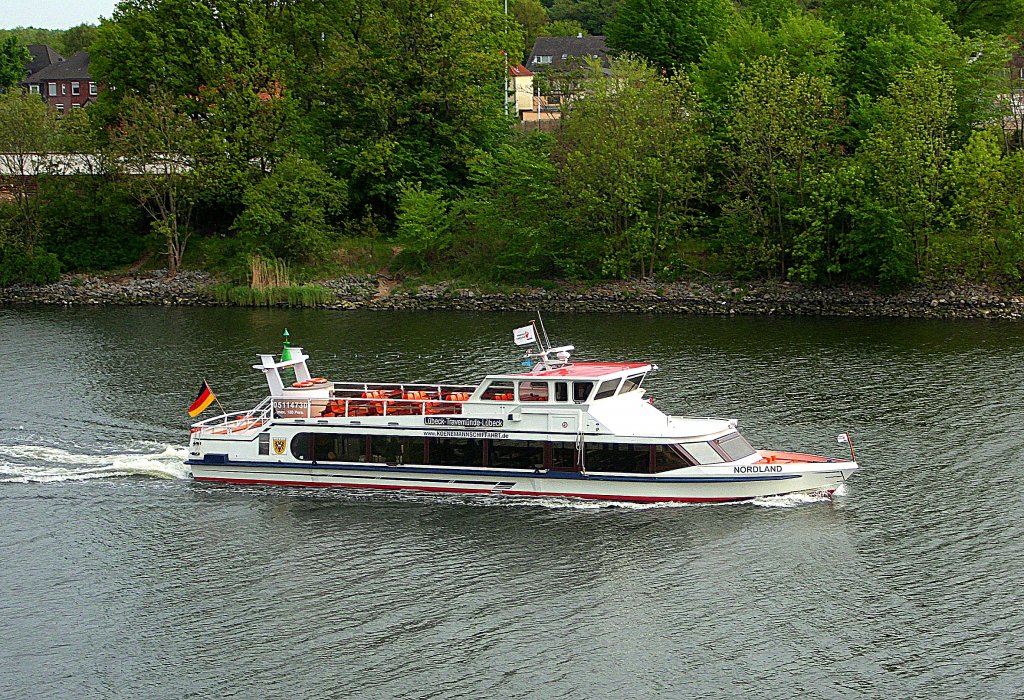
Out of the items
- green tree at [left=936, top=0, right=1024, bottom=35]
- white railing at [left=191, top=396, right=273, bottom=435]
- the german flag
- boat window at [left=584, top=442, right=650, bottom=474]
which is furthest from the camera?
green tree at [left=936, top=0, right=1024, bottom=35]

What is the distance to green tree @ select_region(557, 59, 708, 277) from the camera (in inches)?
3125

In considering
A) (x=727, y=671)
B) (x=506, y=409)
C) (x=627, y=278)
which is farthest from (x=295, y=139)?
(x=727, y=671)

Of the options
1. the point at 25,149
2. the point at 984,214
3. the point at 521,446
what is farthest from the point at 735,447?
the point at 25,149

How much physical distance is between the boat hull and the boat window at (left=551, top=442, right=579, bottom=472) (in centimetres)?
24

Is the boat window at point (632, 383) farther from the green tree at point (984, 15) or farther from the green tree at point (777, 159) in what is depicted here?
the green tree at point (984, 15)

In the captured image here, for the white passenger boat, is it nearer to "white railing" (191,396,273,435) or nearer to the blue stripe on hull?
the blue stripe on hull

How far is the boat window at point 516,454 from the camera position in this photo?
39.1m

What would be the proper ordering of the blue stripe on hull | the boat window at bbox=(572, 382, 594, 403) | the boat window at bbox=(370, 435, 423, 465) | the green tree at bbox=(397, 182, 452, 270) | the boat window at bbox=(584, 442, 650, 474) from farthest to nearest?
the green tree at bbox=(397, 182, 452, 270)
the boat window at bbox=(370, 435, 423, 465)
the boat window at bbox=(572, 382, 594, 403)
the boat window at bbox=(584, 442, 650, 474)
the blue stripe on hull

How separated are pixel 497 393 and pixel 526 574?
8028 mm

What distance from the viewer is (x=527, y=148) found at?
8750cm

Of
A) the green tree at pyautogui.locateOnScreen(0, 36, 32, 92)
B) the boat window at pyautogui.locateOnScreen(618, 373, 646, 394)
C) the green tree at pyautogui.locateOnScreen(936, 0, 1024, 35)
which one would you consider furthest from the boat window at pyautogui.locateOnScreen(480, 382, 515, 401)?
the green tree at pyautogui.locateOnScreen(0, 36, 32, 92)

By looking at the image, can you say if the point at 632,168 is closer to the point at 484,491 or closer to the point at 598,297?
the point at 598,297

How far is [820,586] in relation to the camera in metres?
32.2

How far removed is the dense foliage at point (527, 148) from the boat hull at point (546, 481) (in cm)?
3966
